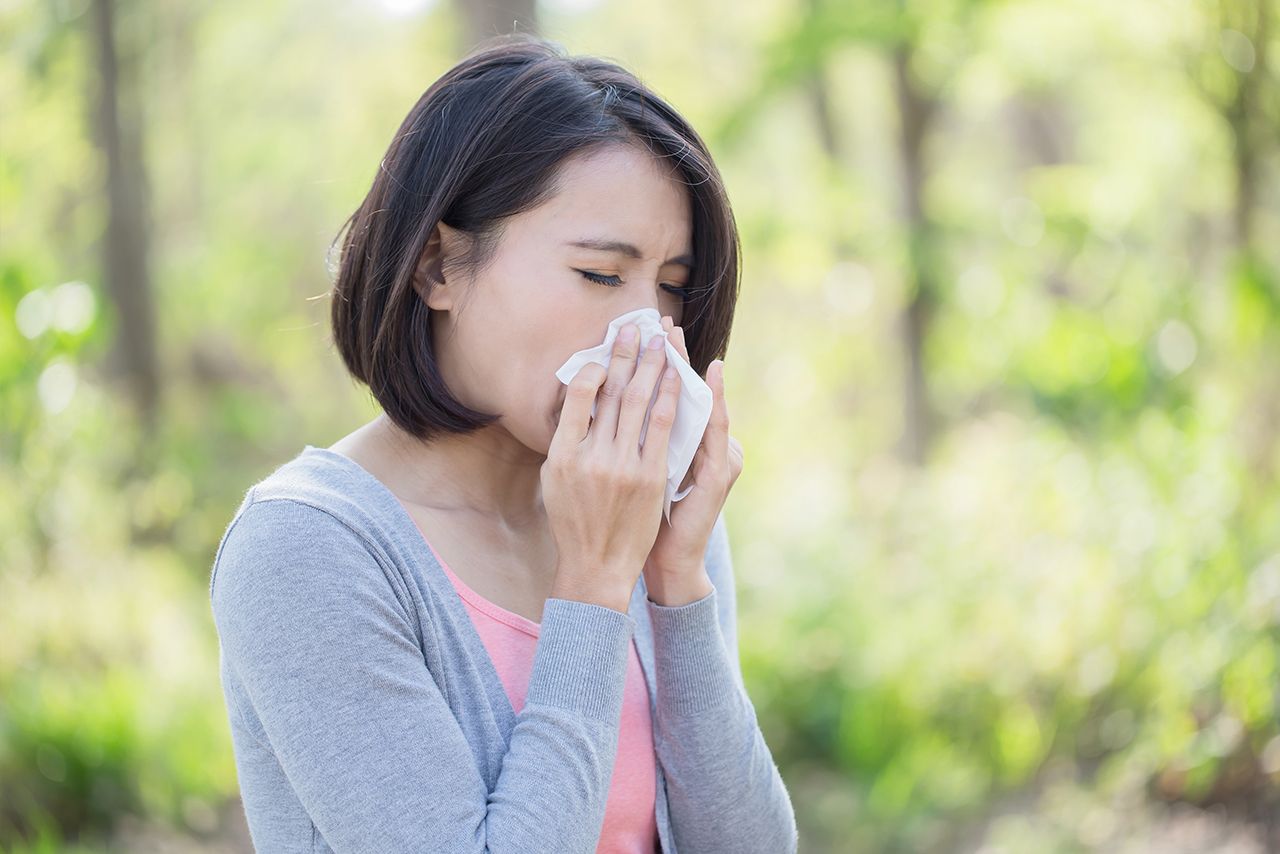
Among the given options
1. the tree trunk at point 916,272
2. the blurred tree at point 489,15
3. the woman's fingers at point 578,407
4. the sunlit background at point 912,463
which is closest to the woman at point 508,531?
the woman's fingers at point 578,407

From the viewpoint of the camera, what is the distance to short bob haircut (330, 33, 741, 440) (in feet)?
5.14

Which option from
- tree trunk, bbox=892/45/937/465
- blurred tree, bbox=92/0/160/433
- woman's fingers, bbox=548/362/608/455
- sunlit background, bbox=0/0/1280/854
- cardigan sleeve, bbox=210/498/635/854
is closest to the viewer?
cardigan sleeve, bbox=210/498/635/854

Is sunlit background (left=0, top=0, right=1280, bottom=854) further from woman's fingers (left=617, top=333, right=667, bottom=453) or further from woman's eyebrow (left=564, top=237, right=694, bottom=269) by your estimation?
woman's fingers (left=617, top=333, right=667, bottom=453)

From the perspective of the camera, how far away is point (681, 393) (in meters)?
1.61

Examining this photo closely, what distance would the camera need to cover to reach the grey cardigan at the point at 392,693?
1312mm

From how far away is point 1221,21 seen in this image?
5219 mm

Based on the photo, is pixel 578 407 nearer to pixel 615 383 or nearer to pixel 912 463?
pixel 615 383

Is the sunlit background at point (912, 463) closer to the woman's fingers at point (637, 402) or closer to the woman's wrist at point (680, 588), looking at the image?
the woman's fingers at point (637, 402)

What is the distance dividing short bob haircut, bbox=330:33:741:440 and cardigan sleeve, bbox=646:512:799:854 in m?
0.40

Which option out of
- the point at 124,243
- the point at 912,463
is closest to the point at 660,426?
the point at 912,463

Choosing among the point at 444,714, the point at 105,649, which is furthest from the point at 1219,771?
the point at 105,649

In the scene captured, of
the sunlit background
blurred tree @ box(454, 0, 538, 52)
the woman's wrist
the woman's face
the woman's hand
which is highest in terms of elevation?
blurred tree @ box(454, 0, 538, 52)

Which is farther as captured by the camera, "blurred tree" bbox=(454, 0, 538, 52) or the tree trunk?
the tree trunk

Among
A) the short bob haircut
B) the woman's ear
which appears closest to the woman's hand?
the short bob haircut
